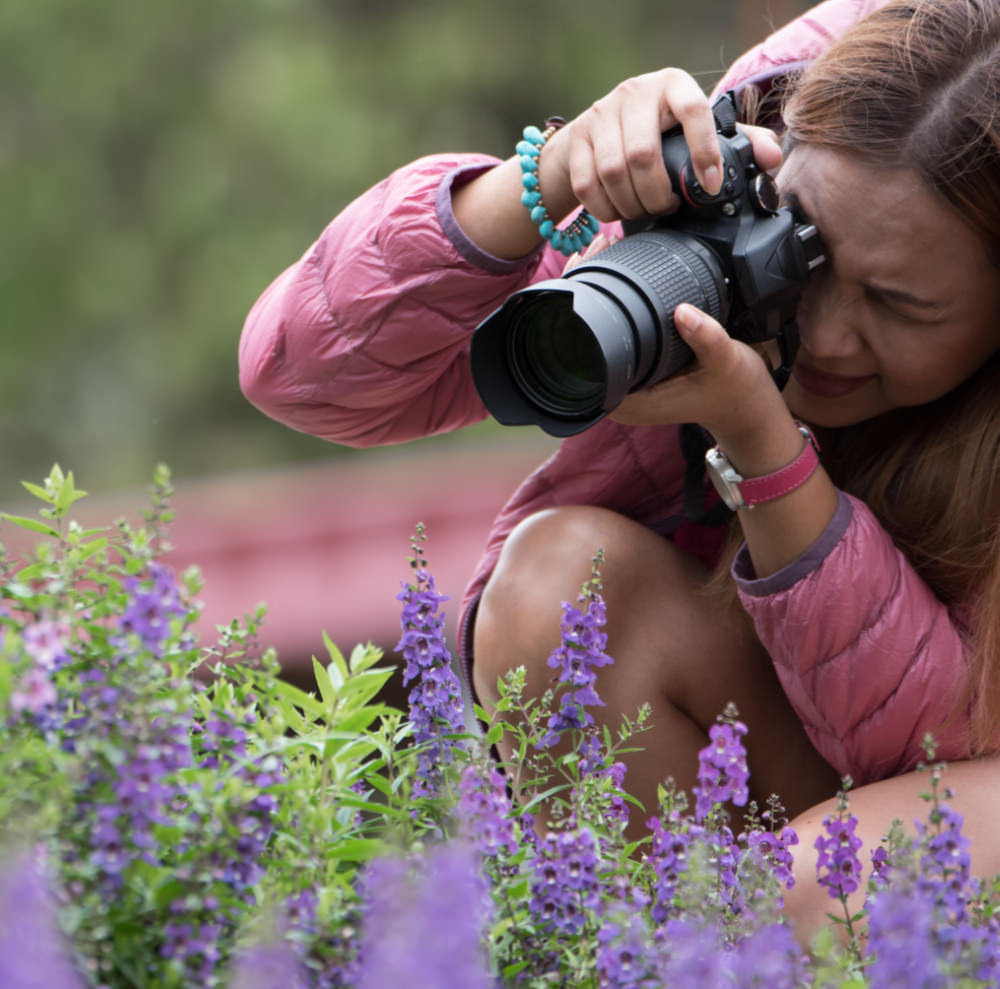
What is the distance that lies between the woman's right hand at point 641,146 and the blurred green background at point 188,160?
22.4ft

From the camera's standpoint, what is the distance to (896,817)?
4.21 feet

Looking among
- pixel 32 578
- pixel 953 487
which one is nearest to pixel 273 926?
pixel 32 578

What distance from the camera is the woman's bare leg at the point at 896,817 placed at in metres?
1.22

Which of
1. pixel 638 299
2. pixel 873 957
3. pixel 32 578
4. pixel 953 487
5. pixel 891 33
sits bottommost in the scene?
pixel 873 957

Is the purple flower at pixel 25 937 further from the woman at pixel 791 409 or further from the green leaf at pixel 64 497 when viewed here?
the woman at pixel 791 409

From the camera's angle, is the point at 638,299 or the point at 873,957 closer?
the point at 873,957

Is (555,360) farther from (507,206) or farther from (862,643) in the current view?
(862,643)

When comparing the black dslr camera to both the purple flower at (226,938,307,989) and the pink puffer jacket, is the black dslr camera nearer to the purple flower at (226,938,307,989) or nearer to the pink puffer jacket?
the pink puffer jacket

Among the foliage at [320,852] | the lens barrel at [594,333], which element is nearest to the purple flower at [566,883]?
the foliage at [320,852]

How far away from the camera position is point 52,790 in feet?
2.12

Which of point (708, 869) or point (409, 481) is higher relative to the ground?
point (409, 481)

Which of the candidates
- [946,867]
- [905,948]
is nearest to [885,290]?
[946,867]

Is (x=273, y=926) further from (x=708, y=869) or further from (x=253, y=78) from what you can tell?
(x=253, y=78)

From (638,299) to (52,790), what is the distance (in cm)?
69
